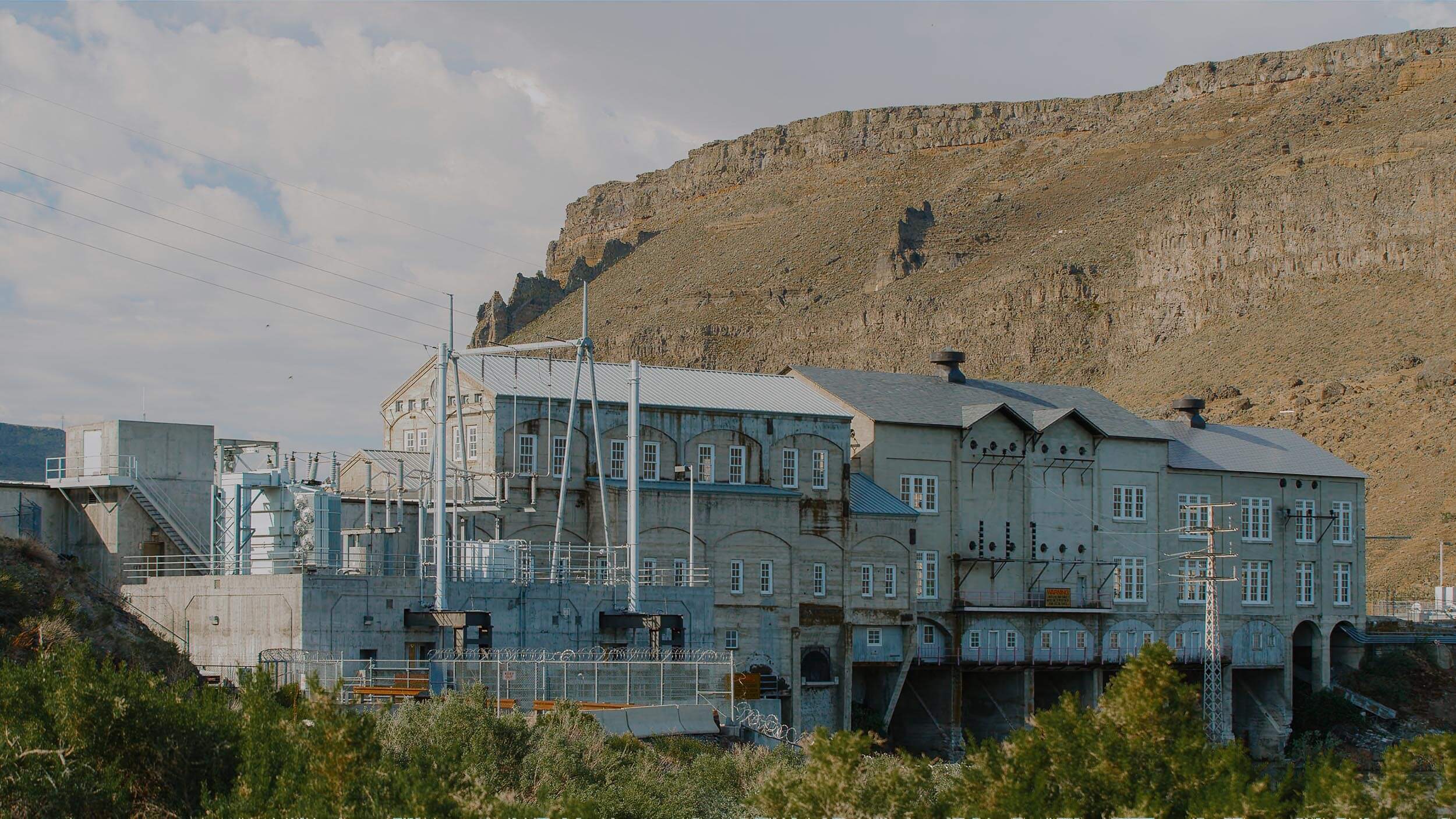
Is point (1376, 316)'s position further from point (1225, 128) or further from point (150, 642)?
point (150, 642)

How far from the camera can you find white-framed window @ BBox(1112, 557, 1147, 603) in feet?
216

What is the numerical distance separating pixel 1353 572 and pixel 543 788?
2033 inches

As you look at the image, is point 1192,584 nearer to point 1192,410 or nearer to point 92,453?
point 1192,410

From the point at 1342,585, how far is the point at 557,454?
112ft

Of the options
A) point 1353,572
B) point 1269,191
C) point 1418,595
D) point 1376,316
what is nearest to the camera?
point 1353,572

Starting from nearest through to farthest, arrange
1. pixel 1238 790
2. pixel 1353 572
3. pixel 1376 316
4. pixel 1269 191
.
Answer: pixel 1238 790 < pixel 1353 572 < pixel 1376 316 < pixel 1269 191

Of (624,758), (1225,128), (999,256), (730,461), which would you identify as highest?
(1225,128)

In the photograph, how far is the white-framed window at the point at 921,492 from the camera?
61375mm

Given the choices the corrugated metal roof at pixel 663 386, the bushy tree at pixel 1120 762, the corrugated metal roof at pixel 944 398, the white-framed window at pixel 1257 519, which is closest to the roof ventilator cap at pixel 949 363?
the corrugated metal roof at pixel 944 398

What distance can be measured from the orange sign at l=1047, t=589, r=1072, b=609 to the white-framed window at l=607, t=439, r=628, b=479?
17.5 meters

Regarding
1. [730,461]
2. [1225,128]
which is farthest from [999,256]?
[730,461]

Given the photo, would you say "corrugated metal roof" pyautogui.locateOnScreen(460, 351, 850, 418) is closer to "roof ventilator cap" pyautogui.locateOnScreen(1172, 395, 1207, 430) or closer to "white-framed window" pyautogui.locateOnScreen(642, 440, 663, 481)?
"white-framed window" pyautogui.locateOnScreen(642, 440, 663, 481)

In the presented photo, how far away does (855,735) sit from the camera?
74.4 feet

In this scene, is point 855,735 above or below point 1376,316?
below
